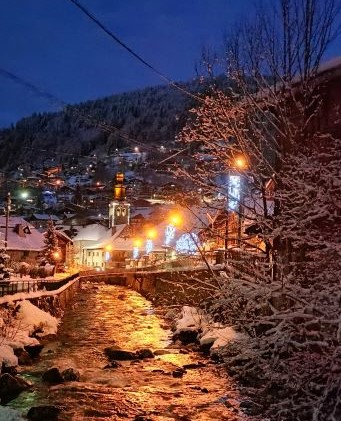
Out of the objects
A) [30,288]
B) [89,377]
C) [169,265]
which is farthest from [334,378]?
[169,265]

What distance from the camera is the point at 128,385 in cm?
1573

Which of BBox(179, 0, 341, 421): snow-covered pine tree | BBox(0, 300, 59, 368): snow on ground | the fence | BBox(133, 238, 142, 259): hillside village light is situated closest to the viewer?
BBox(179, 0, 341, 421): snow-covered pine tree

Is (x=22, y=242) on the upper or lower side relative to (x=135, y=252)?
upper

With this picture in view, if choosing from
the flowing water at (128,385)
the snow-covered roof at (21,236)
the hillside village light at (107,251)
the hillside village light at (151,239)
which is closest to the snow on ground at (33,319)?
the flowing water at (128,385)

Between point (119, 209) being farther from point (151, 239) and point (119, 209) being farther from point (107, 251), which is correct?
point (151, 239)

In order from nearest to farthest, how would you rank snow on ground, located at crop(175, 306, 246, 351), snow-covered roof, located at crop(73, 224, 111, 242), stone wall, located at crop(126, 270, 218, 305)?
snow on ground, located at crop(175, 306, 246, 351)
stone wall, located at crop(126, 270, 218, 305)
snow-covered roof, located at crop(73, 224, 111, 242)

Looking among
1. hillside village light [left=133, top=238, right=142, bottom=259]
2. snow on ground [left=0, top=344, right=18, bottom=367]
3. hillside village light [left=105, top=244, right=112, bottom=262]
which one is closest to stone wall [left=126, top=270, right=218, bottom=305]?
snow on ground [left=0, top=344, right=18, bottom=367]

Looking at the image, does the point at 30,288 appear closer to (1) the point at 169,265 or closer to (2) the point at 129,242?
(1) the point at 169,265

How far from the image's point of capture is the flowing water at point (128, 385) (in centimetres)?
1308

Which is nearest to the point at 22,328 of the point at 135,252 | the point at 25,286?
the point at 25,286

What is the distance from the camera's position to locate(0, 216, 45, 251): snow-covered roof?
182 feet

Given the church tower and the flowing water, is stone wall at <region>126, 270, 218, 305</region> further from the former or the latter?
the church tower

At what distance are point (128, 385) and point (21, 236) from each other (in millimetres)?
44286

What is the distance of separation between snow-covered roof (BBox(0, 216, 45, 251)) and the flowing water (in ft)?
102
